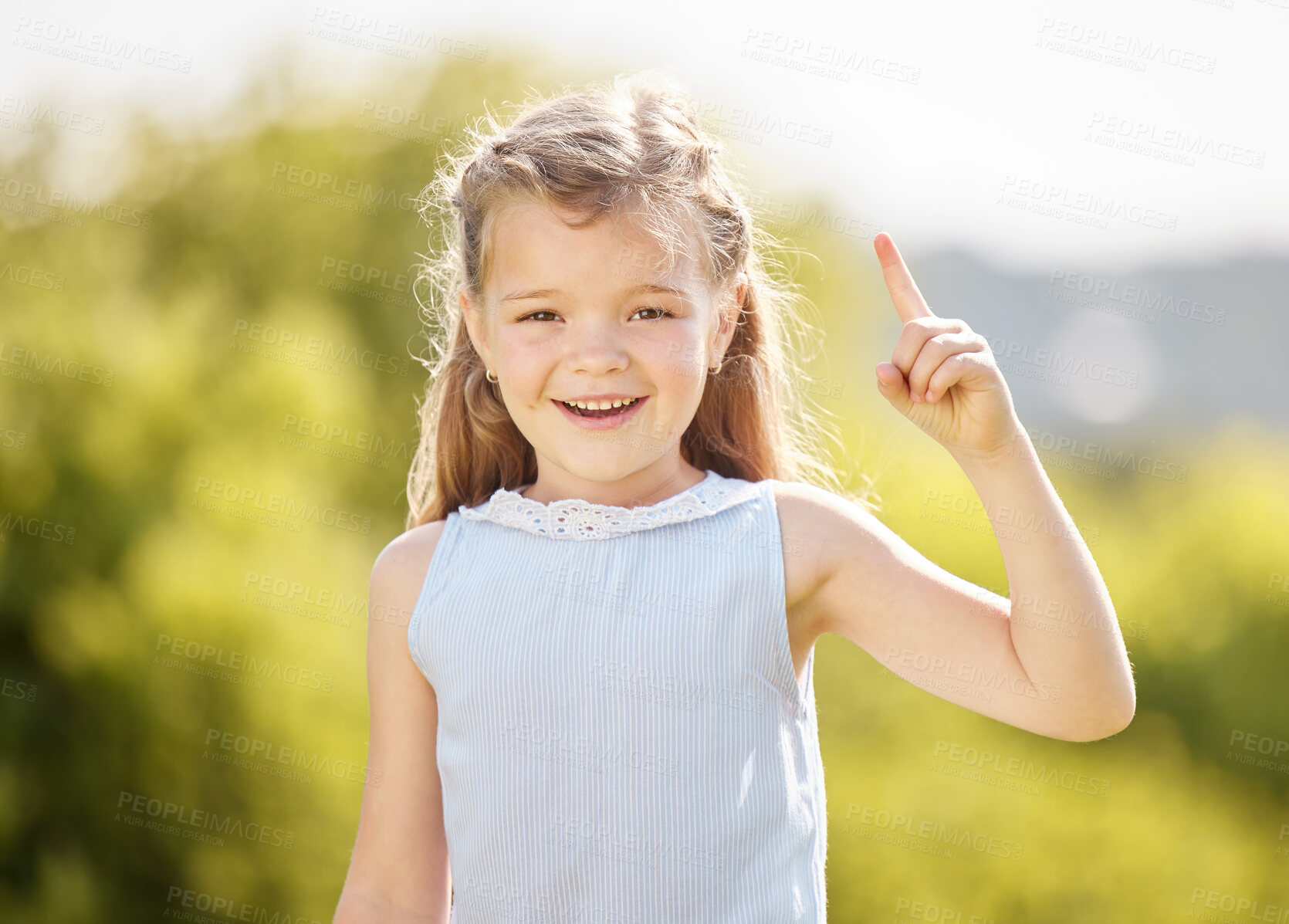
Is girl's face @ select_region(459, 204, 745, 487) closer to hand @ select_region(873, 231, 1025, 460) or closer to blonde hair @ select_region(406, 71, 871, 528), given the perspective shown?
blonde hair @ select_region(406, 71, 871, 528)

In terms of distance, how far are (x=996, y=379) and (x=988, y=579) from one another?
2368 millimetres

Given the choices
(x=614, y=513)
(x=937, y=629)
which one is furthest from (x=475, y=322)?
(x=937, y=629)

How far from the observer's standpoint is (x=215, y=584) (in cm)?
386

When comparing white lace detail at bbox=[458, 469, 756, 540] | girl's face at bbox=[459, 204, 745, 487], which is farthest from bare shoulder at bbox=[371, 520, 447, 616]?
girl's face at bbox=[459, 204, 745, 487]

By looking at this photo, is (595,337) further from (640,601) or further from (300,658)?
(300,658)

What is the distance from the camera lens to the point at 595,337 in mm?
1685

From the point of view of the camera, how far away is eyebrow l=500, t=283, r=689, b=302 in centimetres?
169

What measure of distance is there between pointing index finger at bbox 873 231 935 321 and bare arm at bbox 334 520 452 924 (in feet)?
3.01

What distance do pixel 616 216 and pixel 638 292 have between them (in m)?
0.13

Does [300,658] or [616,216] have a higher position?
[616,216]

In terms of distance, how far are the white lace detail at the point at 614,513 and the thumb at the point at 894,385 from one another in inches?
13.3

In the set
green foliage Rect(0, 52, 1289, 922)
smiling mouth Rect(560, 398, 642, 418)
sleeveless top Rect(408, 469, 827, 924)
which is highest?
smiling mouth Rect(560, 398, 642, 418)

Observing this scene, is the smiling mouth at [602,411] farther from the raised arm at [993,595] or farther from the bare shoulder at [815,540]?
the raised arm at [993,595]

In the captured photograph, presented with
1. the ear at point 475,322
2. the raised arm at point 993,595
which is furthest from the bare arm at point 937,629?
the ear at point 475,322
